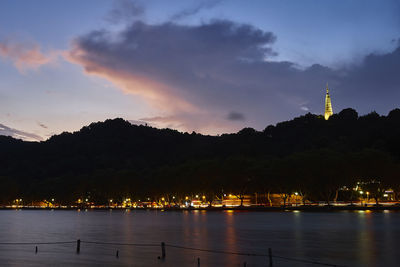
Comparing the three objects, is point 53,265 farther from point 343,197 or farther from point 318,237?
point 343,197

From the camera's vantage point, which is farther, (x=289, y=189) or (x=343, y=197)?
(x=343, y=197)

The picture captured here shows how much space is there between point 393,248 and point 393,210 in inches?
3947

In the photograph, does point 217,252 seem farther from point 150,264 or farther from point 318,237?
point 318,237

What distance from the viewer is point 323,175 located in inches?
5728

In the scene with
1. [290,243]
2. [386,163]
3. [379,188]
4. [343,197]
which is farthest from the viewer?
[343,197]

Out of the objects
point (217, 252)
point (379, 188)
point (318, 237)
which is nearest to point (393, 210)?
point (379, 188)

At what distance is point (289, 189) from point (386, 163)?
2971 cm

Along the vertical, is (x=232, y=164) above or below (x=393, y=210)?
above

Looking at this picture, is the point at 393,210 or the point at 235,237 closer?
the point at 235,237

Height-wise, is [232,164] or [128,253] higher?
[232,164]

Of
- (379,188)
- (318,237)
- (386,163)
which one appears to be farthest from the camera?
(379,188)

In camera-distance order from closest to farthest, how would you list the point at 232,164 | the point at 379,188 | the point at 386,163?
the point at 386,163 < the point at 379,188 < the point at 232,164

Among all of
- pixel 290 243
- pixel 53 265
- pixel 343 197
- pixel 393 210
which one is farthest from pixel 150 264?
pixel 343 197

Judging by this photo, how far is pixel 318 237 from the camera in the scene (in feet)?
219
